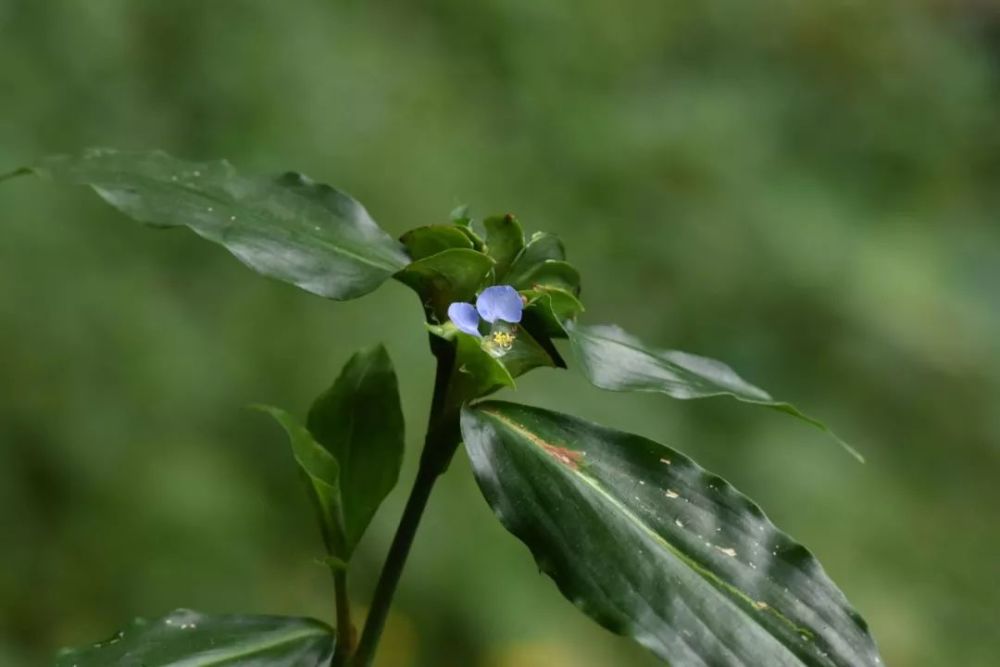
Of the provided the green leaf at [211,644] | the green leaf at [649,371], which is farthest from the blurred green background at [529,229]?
the green leaf at [649,371]

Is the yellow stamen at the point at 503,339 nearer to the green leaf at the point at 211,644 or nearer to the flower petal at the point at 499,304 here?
the flower petal at the point at 499,304

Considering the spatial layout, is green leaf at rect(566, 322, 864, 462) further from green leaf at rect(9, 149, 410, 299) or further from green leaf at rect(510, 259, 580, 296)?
green leaf at rect(9, 149, 410, 299)

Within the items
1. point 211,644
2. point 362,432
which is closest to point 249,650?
point 211,644

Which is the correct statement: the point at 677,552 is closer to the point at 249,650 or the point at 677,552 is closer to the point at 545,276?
the point at 545,276

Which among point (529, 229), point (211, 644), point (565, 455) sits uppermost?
point (565, 455)

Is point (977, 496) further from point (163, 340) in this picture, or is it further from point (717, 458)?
point (163, 340)

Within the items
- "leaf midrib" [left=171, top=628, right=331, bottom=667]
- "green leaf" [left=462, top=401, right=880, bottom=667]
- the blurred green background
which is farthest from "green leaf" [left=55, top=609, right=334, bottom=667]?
the blurred green background
